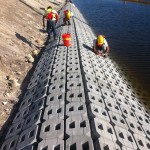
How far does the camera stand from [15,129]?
8.74 metres

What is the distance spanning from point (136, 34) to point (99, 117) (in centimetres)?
2120

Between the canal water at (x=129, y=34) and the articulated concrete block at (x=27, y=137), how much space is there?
881 centimetres

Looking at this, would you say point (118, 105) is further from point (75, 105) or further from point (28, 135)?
point (28, 135)

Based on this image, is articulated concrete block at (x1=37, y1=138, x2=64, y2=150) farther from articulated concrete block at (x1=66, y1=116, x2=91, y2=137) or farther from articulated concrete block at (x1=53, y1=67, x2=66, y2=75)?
articulated concrete block at (x1=53, y1=67, x2=66, y2=75)

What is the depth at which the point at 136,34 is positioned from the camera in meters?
28.0

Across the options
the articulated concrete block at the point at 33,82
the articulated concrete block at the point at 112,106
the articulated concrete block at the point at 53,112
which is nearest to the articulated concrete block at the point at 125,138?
the articulated concrete block at the point at 112,106

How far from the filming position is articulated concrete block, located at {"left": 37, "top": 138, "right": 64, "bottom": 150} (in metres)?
6.91

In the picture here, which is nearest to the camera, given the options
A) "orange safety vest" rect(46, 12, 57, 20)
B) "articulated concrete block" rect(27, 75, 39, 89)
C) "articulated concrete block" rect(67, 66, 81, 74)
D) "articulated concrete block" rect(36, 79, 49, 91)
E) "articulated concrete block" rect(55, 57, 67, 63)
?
"articulated concrete block" rect(36, 79, 49, 91)

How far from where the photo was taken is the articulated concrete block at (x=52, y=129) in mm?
7381

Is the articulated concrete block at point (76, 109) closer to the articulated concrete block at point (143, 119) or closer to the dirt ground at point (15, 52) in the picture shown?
the dirt ground at point (15, 52)

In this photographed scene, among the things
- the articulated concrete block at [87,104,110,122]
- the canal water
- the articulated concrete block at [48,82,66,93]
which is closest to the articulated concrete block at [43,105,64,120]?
the articulated concrete block at [87,104,110,122]

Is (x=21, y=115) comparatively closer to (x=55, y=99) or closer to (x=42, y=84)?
(x=55, y=99)

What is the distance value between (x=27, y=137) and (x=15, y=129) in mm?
1235

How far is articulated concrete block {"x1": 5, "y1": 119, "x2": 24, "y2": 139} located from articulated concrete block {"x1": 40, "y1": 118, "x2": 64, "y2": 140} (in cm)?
106
